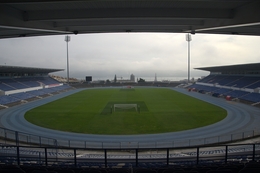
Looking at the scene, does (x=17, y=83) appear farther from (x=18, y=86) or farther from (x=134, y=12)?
(x=134, y=12)

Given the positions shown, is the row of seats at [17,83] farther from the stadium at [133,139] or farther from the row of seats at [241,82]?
the row of seats at [241,82]

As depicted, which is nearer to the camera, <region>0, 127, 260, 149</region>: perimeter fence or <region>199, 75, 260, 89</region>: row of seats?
<region>0, 127, 260, 149</region>: perimeter fence

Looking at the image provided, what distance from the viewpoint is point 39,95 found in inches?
1802

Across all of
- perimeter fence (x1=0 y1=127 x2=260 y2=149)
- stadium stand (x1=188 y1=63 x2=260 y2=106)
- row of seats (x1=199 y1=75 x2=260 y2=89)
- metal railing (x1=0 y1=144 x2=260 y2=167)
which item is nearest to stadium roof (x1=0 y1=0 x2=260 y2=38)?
metal railing (x1=0 y1=144 x2=260 y2=167)

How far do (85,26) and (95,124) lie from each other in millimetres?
14816

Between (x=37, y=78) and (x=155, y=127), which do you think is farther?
(x=37, y=78)

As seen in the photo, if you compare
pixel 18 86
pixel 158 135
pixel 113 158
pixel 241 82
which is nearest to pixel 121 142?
pixel 158 135

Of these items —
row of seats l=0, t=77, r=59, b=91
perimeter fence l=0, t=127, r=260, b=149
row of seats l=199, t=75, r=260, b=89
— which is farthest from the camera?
row of seats l=0, t=77, r=59, b=91

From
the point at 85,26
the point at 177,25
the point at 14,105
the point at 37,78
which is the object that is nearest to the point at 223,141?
the point at 177,25

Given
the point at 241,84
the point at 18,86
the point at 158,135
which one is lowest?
the point at 158,135

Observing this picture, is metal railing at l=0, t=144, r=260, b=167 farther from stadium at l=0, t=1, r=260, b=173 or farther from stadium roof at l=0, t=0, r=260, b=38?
stadium roof at l=0, t=0, r=260, b=38

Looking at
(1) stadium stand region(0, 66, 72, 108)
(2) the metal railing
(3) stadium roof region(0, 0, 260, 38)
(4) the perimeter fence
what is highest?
(3) stadium roof region(0, 0, 260, 38)

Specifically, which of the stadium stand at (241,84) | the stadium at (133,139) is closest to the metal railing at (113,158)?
the stadium at (133,139)

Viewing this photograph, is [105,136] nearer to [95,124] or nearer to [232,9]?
[95,124]
